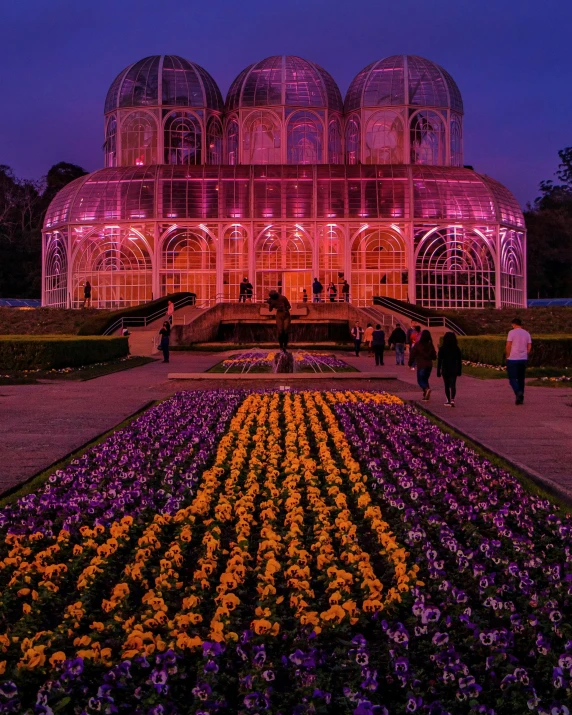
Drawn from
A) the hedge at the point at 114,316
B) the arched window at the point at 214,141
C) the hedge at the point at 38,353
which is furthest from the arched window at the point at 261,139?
the hedge at the point at 38,353

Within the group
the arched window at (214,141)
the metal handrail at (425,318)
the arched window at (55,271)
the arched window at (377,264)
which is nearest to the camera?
the metal handrail at (425,318)

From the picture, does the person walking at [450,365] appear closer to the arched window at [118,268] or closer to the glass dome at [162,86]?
the arched window at [118,268]

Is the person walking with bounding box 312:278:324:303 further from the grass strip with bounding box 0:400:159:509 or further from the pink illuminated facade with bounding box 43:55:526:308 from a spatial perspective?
the grass strip with bounding box 0:400:159:509

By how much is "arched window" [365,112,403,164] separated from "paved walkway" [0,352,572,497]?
35822mm

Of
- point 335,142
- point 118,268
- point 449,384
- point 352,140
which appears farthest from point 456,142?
point 449,384

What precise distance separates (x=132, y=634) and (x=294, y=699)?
3.19 feet

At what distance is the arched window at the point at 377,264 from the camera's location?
173ft

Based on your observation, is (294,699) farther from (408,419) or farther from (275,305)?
(275,305)

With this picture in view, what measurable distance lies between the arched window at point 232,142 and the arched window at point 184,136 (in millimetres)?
2024

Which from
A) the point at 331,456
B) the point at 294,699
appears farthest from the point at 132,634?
the point at 331,456

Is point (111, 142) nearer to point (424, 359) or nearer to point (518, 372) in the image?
point (424, 359)

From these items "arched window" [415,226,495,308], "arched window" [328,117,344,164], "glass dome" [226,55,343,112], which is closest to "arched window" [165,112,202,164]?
"glass dome" [226,55,343,112]

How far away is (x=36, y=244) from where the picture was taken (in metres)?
73.5

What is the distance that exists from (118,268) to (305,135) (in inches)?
570
